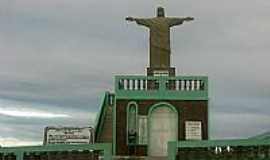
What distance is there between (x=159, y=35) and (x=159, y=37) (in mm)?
108

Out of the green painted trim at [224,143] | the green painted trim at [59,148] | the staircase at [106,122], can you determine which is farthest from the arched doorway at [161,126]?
the green painted trim at [224,143]

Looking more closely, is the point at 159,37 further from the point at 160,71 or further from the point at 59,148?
the point at 59,148

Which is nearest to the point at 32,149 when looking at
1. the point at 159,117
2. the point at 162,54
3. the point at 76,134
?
the point at 76,134

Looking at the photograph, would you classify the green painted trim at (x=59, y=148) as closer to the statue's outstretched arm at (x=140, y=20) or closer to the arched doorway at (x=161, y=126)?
the arched doorway at (x=161, y=126)

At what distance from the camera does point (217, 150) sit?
22578 millimetres

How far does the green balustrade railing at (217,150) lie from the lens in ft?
72.6

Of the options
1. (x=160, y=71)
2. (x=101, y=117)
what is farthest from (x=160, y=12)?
(x=101, y=117)

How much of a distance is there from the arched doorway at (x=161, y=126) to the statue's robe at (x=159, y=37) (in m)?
4.84

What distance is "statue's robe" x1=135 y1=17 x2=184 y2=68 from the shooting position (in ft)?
113

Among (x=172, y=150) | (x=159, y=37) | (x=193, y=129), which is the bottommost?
(x=172, y=150)

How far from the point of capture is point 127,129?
2967 cm

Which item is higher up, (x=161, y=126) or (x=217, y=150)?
(x=161, y=126)

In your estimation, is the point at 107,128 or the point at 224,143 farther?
the point at 107,128

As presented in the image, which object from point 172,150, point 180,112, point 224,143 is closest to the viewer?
point 224,143
